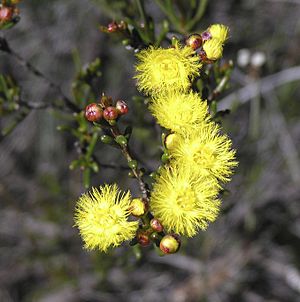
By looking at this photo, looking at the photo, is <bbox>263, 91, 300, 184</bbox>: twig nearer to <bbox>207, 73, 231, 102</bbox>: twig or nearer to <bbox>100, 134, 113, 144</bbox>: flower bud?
<bbox>207, 73, 231, 102</bbox>: twig

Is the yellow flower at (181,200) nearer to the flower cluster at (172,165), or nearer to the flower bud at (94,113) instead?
the flower cluster at (172,165)

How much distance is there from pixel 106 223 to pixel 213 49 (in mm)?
861

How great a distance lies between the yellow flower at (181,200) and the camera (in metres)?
1.87

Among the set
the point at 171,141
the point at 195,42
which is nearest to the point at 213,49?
the point at 195,42

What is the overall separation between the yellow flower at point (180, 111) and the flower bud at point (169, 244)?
459 millimetres

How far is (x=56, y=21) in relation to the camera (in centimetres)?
495

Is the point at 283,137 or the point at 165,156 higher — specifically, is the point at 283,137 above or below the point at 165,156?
below

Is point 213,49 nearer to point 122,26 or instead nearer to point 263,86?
point 122,26

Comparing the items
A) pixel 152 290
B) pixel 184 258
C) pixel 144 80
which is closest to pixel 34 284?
pixel 152 290

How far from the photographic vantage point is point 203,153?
6.40 ft

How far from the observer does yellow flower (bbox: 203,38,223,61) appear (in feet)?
6.52

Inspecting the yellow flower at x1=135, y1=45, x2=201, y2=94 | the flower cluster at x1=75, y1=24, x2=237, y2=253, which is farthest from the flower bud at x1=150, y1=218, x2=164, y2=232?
the yellow flower at x1=135, y1=45, x2=201, y2=94

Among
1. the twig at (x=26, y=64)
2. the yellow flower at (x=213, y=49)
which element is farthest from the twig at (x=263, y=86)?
the yellow flower at (x=213, y=49)

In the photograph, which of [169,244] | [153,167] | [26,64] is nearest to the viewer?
[169,244]
